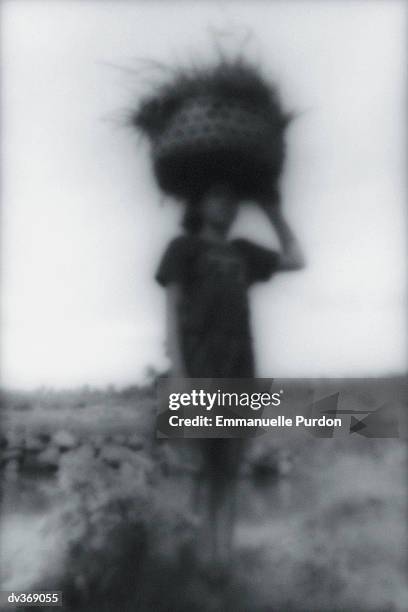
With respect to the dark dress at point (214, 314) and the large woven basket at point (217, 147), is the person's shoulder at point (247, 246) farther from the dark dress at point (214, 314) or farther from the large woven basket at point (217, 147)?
the large woven basket at point (217, 147)

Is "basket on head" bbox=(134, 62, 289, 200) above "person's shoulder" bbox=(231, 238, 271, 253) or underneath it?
above

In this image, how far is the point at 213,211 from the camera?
6.53 ft

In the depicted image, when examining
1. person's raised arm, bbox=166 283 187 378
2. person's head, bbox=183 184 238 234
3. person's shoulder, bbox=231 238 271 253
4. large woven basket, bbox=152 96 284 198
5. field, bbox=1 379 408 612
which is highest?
large woven basket, bbox=152 96 284 198

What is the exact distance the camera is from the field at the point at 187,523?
5.89ft

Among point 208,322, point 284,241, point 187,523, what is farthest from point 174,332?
point 187,523

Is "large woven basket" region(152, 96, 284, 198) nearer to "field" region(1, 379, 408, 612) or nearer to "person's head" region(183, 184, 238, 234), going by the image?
"person's head" region(183, 184, 238, 234)

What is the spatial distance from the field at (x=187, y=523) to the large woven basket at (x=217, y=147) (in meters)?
0.69

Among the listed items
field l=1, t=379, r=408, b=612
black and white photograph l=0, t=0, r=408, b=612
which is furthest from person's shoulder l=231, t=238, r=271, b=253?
field l=1, t=379, r=408, b=612

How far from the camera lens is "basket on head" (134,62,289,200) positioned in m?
1.86

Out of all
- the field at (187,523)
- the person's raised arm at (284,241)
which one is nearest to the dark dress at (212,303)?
the person's raised arm at (284,241)

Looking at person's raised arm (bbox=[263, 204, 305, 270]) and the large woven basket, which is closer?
the large woven basket

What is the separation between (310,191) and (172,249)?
500 mm

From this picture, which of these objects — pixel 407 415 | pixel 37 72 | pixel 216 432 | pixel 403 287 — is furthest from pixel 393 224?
pixel 37 72

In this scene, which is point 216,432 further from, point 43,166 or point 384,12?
point 384,12
